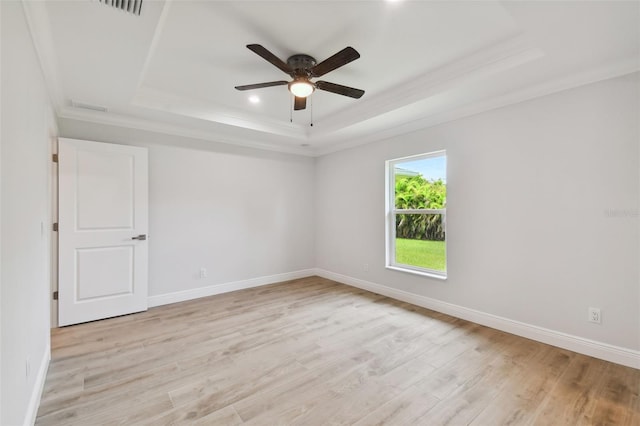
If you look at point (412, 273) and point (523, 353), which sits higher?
point (412, 273)

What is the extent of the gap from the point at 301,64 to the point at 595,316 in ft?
11.2

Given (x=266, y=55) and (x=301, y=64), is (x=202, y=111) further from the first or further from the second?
(x=266, y=55)

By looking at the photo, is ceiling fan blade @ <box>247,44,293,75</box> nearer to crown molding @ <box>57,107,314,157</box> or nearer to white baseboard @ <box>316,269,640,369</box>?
crown molding @ <box>57,107,314,157</box>

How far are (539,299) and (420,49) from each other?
261 centimetres

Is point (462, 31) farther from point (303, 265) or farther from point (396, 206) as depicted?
point (303, 265)

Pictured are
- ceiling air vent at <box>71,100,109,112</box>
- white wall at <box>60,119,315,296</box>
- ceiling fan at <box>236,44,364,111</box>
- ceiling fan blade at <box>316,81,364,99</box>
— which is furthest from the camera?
white wall at <box>60,119,315,296</box>

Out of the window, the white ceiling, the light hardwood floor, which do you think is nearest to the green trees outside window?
the window

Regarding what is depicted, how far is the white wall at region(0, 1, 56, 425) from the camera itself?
1254 mm

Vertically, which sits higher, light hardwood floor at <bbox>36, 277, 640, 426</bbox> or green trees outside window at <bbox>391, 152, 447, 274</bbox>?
green trees outside window at <bbox>391, 152, 447, 274</bbox>

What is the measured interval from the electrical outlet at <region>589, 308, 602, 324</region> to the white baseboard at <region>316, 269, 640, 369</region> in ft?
0.60

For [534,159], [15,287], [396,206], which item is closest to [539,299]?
[534,159]

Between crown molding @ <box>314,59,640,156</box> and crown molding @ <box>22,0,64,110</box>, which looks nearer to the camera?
crown molding @ <box>22,0,64,110</box>

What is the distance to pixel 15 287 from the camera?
1.44 meters

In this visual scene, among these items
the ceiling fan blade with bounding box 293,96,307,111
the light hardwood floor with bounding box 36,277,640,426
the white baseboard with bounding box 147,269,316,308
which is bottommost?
the light hardwood floor with bounding box 36,277,640,426
